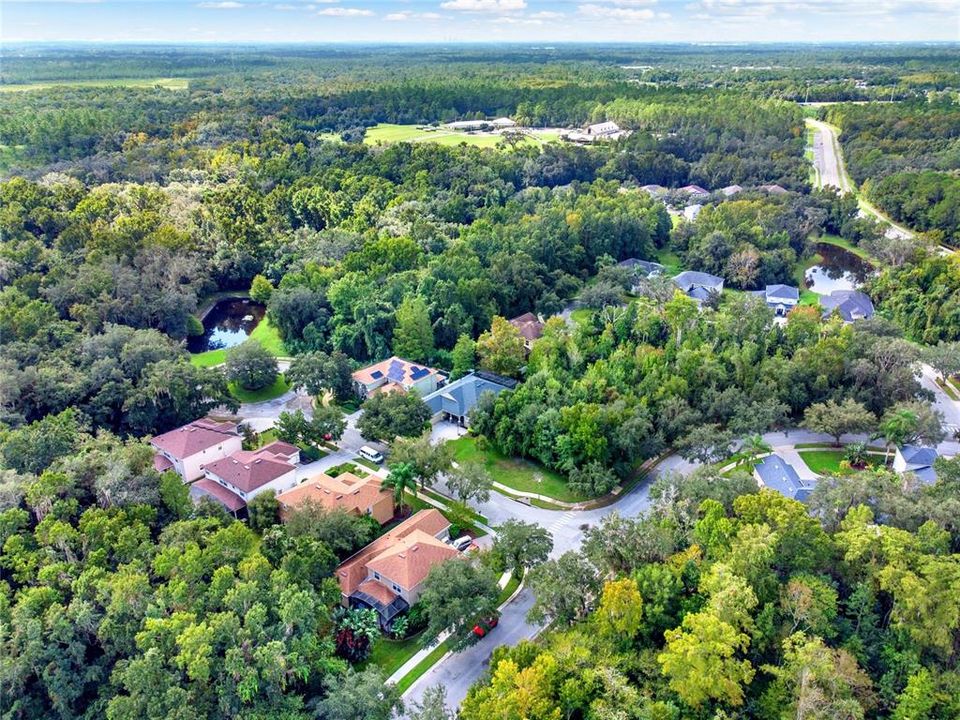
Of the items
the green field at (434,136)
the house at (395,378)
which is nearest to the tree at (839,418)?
the house at (395,378)

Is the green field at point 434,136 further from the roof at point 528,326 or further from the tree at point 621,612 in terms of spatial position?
the tree at point 621,612

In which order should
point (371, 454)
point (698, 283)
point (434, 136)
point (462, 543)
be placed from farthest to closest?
point (434, 136) < point (698, 283) < point (371, 454) < point (462, 543)

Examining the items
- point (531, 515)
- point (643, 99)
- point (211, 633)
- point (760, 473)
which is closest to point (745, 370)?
point (760, 473)

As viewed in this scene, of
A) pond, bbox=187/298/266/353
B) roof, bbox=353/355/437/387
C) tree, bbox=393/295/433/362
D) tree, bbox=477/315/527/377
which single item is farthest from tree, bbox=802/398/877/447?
pond, bbox=187/298/266/353

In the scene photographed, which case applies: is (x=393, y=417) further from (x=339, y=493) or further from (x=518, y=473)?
(x=518, y=473)

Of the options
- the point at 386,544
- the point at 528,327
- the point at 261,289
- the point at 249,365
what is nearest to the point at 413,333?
the point at 528,327

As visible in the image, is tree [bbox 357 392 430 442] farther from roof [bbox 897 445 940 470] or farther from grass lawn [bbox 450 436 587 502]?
roof [bbox 897 445 940 470]
